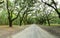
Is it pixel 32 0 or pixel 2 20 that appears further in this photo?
pixel 2 20

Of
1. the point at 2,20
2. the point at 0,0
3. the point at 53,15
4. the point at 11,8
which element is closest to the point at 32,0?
the point at 0,0

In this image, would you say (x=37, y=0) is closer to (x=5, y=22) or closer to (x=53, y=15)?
(x=53, y=15)

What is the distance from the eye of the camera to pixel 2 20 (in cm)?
9094

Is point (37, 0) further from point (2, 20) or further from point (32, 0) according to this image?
point (2, 20)

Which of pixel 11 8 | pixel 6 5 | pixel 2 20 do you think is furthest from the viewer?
pixel 2 20

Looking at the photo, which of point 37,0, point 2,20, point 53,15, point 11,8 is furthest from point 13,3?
point 2,20

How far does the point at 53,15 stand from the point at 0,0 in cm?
5416

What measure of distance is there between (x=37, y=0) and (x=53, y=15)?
167 feet

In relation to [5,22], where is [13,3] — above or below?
above

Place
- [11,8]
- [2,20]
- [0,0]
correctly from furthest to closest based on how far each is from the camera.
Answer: [2,20]
[11,8]
[0,0]

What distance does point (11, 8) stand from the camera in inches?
1729

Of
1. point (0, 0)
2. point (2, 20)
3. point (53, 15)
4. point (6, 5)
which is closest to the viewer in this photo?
point (0, 0)

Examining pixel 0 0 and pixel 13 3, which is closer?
pixel 0 0

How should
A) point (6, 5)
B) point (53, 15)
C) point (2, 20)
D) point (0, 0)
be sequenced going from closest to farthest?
point (0, 0), point (6, 5), point (53, 15), point (2, 20)
